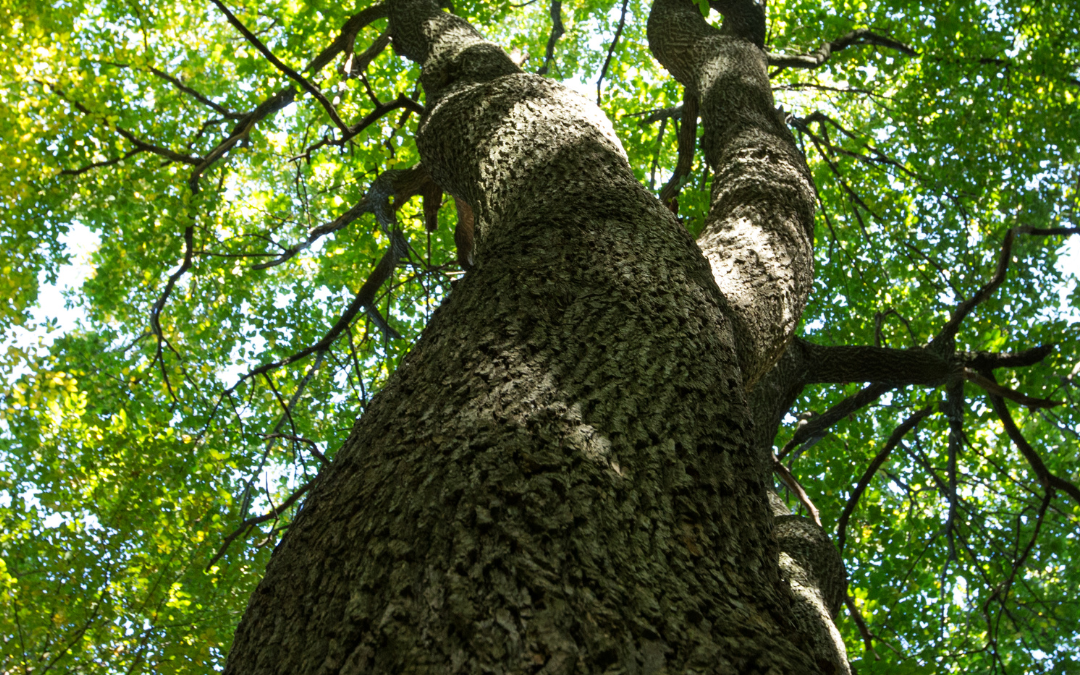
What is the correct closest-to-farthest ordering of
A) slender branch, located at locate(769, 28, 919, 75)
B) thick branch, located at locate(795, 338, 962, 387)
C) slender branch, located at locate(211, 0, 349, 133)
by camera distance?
slender branch, located at locate(211, 0, 349, 133)
thick branch, located at locate(795, 338, 962, 387)
slender branch, located at locate(769, 28, 919, 75)

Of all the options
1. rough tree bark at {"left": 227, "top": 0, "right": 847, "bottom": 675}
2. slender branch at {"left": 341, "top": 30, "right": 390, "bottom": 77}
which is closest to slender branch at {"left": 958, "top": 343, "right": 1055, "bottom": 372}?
rough tree bark at {"left": 227, "top": 0, "right": 847, "bottom": 675}

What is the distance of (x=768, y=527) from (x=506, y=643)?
0.72 meters

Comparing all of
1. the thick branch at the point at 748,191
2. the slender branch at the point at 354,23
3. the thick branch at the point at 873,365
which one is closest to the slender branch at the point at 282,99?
the slender branch at the point at 354,23

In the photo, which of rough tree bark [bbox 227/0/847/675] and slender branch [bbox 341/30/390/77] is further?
slender branch [bbox 341/30/390/77]

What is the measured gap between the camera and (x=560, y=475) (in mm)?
1177

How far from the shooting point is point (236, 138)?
469cm

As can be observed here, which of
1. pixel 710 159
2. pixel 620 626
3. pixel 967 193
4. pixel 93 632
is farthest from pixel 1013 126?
pixel 93 632

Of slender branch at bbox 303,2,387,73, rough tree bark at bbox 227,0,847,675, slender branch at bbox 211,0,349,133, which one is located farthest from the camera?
slender branch at bbox 303,2,387,73

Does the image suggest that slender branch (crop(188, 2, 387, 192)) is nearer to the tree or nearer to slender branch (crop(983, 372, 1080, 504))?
the tree

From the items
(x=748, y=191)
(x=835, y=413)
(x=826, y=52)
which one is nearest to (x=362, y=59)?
(x=748, y=191)

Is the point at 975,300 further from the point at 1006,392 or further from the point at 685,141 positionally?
the point at 685,141

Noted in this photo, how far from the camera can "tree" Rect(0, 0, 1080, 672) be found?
108 cm

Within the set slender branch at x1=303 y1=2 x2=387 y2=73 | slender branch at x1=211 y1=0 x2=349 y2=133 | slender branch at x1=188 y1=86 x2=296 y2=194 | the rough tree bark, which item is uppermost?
slender branch at x1=303 y1=2 x2=387 y2=73

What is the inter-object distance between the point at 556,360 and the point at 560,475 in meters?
0.35
